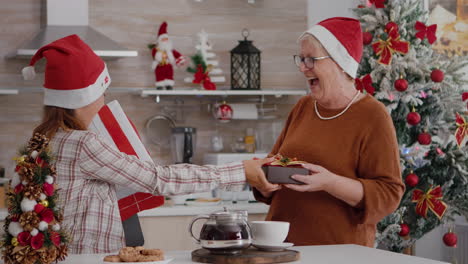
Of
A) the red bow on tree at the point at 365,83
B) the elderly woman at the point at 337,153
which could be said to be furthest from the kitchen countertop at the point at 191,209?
the elderly woman at the point at 337,153

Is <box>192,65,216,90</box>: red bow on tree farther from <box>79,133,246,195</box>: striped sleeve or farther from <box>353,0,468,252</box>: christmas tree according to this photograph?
<box>79,133,246,195</box>: striped sleeve

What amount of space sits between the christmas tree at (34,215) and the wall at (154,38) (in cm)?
304

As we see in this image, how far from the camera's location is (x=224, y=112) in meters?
4.88

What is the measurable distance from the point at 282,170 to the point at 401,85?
68.1 inches

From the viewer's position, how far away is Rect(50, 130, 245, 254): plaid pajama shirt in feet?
6.61

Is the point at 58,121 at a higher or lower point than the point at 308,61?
lower

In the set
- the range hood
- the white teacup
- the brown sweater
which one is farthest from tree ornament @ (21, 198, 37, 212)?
the range hood

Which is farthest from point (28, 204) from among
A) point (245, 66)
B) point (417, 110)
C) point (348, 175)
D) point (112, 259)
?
point (245, 66)

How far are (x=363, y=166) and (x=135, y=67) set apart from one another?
285 cm

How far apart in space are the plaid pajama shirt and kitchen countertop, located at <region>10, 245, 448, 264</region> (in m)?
0.12

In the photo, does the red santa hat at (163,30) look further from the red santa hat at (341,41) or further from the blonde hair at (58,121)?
the blonde hair at (58,121)

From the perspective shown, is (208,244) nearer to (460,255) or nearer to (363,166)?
(363,166)

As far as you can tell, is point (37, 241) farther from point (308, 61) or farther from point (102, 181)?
point (308, 61)

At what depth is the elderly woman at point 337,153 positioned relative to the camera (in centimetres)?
229
